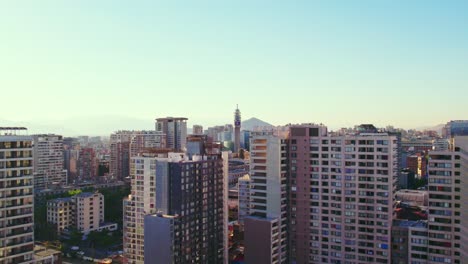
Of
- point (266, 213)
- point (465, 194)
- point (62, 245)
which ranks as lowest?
point (62, 245)

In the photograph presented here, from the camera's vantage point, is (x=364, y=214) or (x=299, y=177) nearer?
(x=364, y=214)

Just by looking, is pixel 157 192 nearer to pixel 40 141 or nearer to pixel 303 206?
pixel 303 206

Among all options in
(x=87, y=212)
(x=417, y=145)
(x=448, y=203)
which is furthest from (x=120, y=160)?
(x=448, y=203)

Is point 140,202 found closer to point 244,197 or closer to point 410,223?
point 244,197

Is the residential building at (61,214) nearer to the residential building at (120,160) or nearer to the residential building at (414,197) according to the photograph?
the residential building at (120,160)

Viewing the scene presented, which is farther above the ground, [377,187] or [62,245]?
[377,187]

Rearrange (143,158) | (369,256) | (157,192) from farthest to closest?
(143,158), (157,192), (369,256)

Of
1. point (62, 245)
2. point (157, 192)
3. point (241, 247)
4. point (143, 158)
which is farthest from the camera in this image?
point (62, 245)

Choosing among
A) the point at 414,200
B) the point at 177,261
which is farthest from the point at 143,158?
the point at 414,200
